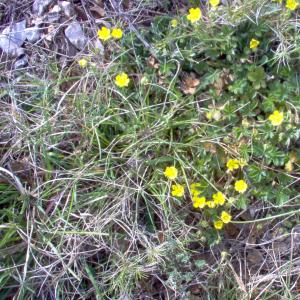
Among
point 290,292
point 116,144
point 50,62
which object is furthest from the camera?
point 50,62

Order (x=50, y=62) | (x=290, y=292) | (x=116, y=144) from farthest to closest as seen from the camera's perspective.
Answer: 1. (x=50, y=62)
2. (x=116, y=144)
3. (x=290, y=292)

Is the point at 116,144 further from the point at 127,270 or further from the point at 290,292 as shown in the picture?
the point at 290,292

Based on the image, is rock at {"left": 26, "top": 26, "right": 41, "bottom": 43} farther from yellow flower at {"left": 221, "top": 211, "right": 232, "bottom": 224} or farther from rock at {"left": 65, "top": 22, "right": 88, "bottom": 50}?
yellow flower at {"left": 221, "top": 211, "right": 232, "bottom": 224}

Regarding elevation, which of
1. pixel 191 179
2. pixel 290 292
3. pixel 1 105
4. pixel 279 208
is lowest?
pixel 290 292

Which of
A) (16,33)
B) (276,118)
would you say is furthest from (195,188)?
(16,33)

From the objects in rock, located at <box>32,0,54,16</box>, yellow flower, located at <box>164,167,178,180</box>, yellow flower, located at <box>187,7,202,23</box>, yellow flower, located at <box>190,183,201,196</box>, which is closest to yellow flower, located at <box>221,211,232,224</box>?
yellow flower, located at <box>190,183,201,196</box>

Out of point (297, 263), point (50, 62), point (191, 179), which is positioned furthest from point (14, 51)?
point (297, 263)
